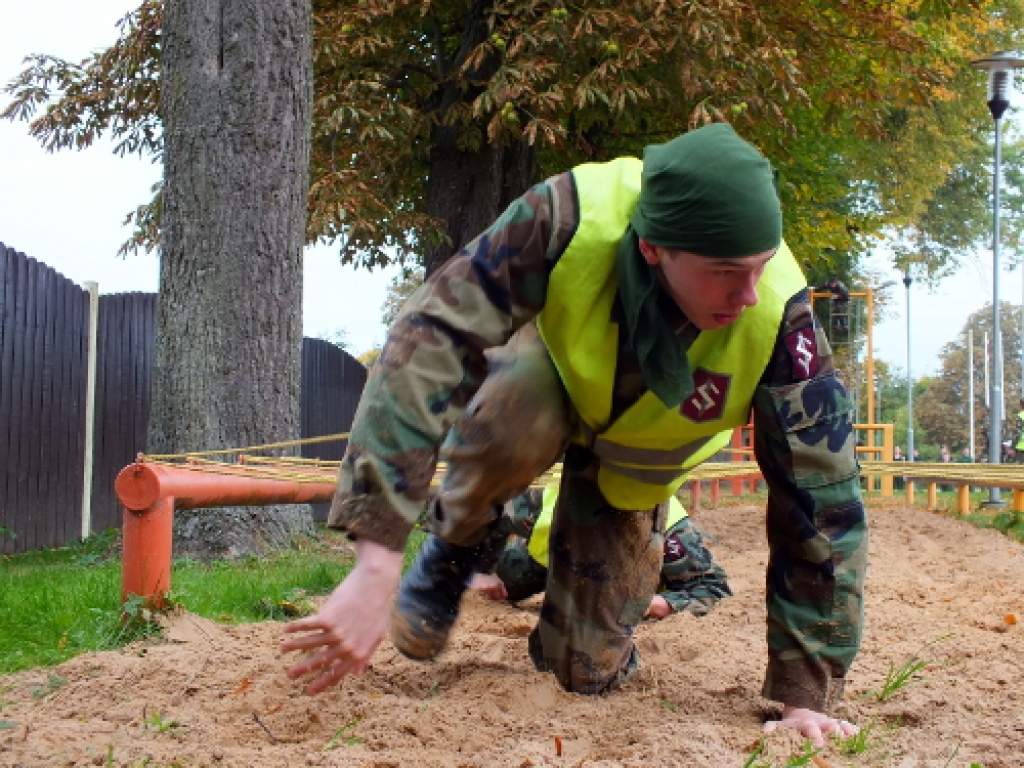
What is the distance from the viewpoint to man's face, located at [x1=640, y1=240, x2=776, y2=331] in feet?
6.63

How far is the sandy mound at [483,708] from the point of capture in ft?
7.09

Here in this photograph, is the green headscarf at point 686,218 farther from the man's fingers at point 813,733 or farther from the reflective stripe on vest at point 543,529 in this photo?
the reflective stripe on vest at point 543,529

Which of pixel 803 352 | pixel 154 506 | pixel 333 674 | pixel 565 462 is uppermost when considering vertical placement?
pixel 803 352

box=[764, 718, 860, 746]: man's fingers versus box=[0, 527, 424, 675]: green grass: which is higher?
box=[764, 718, 860, 746]: man's fingers

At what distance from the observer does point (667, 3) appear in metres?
8.24

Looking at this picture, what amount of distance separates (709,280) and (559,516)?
3.66 feet

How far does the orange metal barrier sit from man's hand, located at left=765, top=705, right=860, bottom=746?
1783 millimetres

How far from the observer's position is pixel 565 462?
9.59 ft

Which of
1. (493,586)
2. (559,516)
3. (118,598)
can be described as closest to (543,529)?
(493,586)

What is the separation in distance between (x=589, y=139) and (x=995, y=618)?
7463 millimetres

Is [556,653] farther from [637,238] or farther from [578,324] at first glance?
[637,238]

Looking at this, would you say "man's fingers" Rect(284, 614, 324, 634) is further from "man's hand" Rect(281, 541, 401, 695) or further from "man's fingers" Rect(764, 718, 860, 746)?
"man's fingers" Rect(764, 718, 860, 746)

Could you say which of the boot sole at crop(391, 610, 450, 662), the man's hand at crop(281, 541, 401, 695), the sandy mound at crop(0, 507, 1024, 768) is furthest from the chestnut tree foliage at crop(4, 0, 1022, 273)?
the man's hand at crop(281, 541, 401, 695)

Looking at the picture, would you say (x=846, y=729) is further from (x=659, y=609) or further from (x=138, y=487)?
(x=138, y=487)
